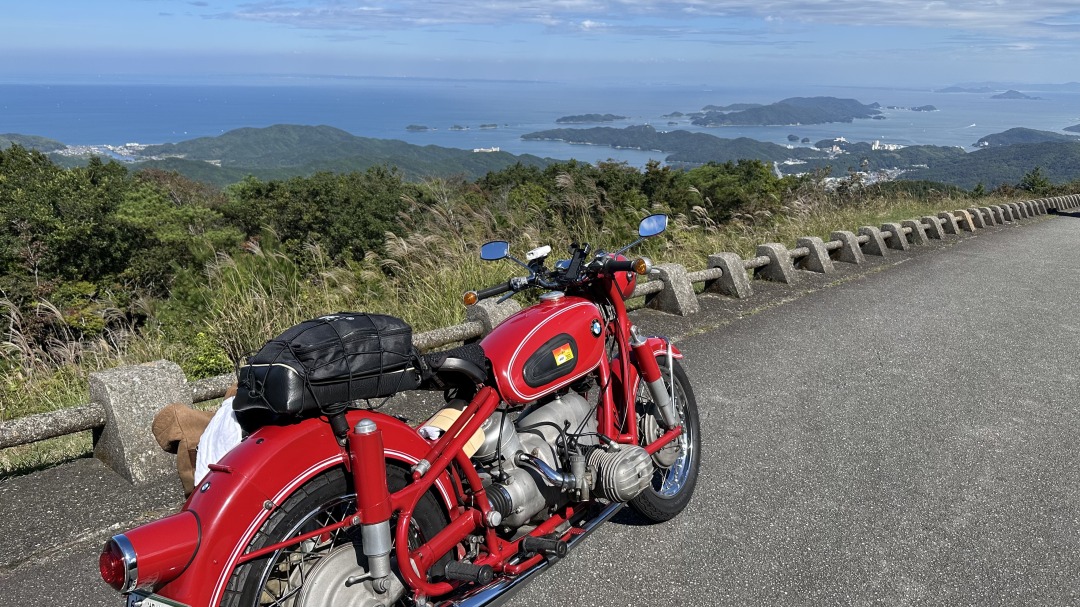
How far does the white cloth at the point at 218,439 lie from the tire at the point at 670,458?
190cm

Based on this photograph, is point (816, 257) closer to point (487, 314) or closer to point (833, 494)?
point (487, 314)

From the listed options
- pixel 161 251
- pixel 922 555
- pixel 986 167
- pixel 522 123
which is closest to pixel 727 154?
pixel 986 167

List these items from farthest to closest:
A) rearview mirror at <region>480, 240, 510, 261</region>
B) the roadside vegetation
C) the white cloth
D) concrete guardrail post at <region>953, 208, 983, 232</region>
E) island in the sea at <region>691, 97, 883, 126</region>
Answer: island in the sea at <region>691, 97, 883, 126</region>, concrete guardrail post at <region>953, 208, 983, 232</region>, the roadside vegetation, rearview mirror at <region>480, 240, 510, 261</region>, the white cloth

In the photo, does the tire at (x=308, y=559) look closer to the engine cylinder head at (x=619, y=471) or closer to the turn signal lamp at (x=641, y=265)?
the engine cylinder head at (x=619, y=471)

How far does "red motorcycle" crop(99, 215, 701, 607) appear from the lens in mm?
2199

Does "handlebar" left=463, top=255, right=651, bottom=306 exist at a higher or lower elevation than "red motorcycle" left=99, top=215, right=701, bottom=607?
higher

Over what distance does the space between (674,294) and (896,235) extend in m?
6.69

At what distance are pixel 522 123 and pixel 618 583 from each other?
198466mm

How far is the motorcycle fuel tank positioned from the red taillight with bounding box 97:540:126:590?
1.38m

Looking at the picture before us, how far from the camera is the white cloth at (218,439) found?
8.63ft

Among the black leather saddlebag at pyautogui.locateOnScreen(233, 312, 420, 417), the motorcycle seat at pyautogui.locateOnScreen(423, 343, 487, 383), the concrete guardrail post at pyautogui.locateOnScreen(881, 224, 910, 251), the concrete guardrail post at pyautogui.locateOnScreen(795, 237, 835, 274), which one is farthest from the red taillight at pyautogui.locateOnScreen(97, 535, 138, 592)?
the concrete guardrail post at pyautogui.locateOnScreen(881, 224, 910, 251)

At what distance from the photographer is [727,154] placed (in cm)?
8394

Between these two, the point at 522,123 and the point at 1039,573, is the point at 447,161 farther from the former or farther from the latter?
the point at 522,123

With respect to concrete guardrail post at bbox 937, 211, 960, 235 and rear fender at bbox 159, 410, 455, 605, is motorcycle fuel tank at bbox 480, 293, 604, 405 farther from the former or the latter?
concrete guardrail post at bbox 937, 211, 960, 235
